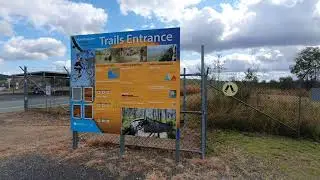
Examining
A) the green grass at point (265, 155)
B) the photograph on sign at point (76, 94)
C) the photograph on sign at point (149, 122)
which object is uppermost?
the photograph on sign at point (76, 94)

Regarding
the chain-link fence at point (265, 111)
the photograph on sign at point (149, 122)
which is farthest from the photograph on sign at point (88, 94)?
the chain-link fence at point (265, 111)

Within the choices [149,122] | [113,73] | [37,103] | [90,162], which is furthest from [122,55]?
[37,103]

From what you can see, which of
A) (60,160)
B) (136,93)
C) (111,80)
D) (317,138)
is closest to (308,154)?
(317,138)

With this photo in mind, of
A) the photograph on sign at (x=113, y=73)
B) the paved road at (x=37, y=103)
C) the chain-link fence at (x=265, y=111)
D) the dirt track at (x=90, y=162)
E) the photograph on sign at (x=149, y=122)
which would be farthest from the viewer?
the paved road at (x=37, y=103)

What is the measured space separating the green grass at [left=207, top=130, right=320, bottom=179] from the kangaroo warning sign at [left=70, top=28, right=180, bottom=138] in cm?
159

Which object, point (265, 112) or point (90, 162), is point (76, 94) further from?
point (265, 112)

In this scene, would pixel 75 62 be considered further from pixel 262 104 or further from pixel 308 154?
pixel 262 104

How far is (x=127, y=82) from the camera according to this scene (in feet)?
23.8

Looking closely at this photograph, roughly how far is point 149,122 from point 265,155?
2798 millimetres

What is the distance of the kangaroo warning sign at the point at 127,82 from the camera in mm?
6863

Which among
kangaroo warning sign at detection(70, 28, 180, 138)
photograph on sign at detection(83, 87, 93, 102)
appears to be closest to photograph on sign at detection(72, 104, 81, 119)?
kangaroo warning sign at detection(70, 28, 180, 138)

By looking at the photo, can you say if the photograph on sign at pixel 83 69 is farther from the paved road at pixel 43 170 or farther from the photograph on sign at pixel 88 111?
the paved road at pixel 43 170

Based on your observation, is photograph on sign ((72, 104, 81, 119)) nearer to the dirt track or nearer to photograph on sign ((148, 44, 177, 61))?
the dirt track

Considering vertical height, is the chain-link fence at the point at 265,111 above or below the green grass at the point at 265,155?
above
